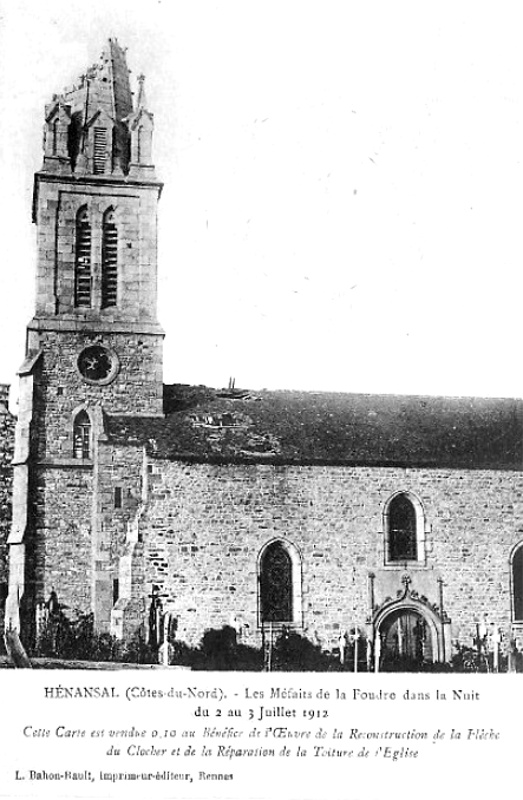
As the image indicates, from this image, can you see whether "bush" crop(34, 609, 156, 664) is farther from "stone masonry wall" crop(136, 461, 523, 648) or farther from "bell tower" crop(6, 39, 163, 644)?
"stone masonry wall" crop(136, 461, 523, 648)

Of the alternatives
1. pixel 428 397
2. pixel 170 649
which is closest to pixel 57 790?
pixel 170 649

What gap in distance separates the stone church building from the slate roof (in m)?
0.05

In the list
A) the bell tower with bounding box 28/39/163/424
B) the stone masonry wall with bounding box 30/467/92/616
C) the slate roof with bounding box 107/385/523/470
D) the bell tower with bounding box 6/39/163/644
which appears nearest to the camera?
the slate roof with bounding box 107/385/523/470

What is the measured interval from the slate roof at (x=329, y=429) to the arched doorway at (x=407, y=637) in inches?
150

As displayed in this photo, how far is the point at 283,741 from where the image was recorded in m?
13.8

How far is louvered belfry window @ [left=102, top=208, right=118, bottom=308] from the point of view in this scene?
29.3 meters

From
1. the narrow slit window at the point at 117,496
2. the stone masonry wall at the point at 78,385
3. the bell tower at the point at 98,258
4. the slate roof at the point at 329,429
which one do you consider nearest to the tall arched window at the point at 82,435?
the stone masonry wall at the point at 78,385

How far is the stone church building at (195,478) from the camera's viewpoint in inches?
976

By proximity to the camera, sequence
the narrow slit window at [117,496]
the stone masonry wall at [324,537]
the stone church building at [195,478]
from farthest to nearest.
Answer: the narrow slit window at [117,496], the stone church building at [195,478], the stone masonry wall at [324,537]

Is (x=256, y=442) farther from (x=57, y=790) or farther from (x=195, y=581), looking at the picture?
(x=57, y=790)

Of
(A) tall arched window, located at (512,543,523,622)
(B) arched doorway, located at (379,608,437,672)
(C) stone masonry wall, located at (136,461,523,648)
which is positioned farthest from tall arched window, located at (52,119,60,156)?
(A) tall arched window, located at (512,543,523,622)

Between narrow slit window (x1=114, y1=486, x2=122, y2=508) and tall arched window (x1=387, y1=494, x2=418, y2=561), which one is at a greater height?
narrow slit window (x1=114, y1=486, x2=122, y2=508)

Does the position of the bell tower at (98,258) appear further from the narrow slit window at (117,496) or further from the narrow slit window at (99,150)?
the narrow slit window at (117,496)

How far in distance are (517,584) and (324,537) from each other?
16.0ft
